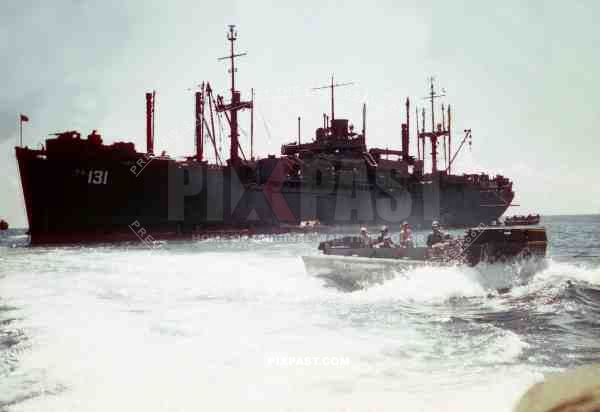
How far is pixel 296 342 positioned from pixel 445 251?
7619 mm

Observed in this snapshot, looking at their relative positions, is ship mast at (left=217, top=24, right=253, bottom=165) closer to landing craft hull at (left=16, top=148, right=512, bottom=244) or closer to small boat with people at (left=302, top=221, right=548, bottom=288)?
landing craft hull at (left=16, top=148, right=512, bottom=244)

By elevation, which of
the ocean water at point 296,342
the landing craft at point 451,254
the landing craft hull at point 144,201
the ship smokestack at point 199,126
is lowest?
the ocean water at point 296,342

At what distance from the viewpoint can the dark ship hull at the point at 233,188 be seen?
39.1m

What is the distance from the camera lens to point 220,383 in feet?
21.2

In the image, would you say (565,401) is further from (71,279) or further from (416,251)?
(71,279)

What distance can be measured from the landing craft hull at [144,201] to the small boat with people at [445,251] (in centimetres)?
2927

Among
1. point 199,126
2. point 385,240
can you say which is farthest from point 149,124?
point 385,240

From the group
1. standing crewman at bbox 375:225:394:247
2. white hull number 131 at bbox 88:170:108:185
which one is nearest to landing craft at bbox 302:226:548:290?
standing crewman at bbox 375:225:394:247

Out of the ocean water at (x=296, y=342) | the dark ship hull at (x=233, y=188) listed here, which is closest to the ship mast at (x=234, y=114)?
the dark ship hull at (x=233, y=188)

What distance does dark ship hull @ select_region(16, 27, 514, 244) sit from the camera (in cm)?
3912

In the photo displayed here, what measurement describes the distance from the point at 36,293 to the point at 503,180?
8321 cm

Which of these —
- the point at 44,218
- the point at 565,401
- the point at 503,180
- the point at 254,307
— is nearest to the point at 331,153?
the point at 503,180

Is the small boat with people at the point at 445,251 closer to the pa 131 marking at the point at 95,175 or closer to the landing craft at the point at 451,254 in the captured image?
the landing craft at the point at 451,254

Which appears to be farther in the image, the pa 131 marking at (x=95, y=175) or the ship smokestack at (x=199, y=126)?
the ship smokestack at (x=199, y=126)
